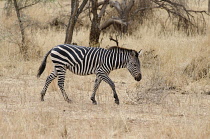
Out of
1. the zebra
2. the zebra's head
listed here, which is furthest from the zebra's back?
the zebra's head

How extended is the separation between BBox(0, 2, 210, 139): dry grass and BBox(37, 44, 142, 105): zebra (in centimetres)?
47

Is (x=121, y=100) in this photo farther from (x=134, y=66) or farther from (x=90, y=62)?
(x=90, y=62)

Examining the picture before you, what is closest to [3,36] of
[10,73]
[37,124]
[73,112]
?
[10,73]

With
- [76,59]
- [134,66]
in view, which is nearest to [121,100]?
[134,66]

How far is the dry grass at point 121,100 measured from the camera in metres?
6.48

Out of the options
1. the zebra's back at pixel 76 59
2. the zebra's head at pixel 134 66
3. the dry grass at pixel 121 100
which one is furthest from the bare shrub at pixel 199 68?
the zebra's back at pixel 76 59

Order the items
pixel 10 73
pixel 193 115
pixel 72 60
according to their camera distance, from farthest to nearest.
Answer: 1. pixel 10 73
2. pixel 72 60
3. pixel 193 115

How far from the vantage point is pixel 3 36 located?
13430mm

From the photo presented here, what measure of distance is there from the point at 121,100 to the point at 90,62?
3.54 ft

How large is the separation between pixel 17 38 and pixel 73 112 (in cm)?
674

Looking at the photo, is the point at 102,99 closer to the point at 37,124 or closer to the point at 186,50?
the point at 37,124

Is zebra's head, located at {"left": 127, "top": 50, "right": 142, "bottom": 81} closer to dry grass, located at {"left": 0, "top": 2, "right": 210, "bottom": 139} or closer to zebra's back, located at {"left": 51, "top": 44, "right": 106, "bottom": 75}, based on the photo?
dry grass, located at {"left": 0, "top": 2, "right": 210, "bottom": 139}

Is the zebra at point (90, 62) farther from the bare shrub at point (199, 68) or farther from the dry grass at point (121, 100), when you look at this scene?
the bare shrub at point (199, 68)

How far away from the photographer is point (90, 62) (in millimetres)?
8633
